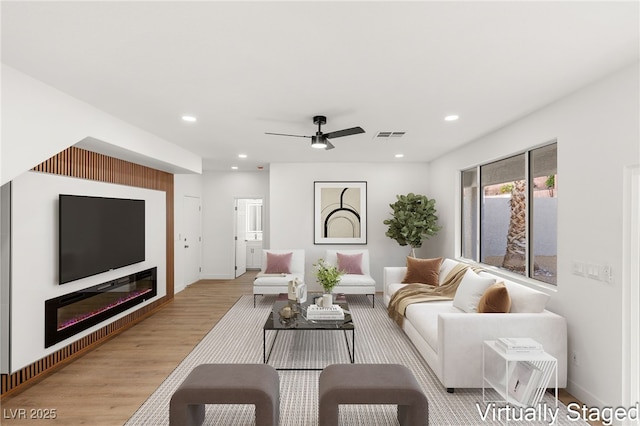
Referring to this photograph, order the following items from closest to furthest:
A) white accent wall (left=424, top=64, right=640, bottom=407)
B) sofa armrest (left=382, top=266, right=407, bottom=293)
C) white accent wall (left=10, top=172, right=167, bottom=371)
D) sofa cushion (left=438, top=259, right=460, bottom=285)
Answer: white accent wall (left=424, top=64, right=640, bottom=407), white accent wall (left=10, top=172, right=167, bottom=371), sofa cushion (left=438, top=259, right=460, bottom=285), sofa armrest (left=382, top=266, right=407, bottom=293)

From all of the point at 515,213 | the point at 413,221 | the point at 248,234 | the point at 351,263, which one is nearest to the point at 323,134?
the point at 515,213

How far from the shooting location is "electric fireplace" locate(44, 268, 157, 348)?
3.27m

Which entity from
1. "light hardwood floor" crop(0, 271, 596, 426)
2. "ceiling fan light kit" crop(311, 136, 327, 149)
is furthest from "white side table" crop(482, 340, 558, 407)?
"ceiling fan light kit" crop(311, 136, 327, 149)

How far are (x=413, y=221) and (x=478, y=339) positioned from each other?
3122mm

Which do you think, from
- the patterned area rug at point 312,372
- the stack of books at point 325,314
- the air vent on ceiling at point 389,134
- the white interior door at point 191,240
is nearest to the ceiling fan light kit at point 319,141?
the air vent on ceiling at point 389,134

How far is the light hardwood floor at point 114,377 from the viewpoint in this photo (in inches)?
102

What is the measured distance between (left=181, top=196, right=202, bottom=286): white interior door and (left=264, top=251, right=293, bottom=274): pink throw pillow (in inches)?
80.1

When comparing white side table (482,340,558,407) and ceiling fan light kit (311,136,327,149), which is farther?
ceiling fan light kit (311,136,327,149)

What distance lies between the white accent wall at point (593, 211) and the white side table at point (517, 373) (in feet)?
1.26

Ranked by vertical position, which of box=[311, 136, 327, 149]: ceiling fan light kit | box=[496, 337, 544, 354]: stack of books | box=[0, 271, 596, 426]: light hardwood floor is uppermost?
box=[311, 136, 327, 149]: ceiling fan light kit

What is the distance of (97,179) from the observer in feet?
12.9

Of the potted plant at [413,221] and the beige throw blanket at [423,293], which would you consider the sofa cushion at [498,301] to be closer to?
the beige throw blanket at [423,293]

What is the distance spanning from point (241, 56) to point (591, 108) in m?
2.72

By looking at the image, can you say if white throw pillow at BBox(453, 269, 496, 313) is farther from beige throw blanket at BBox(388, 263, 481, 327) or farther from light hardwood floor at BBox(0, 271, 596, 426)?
light hardwood floor at BBox(0, 271, 596, 426)
